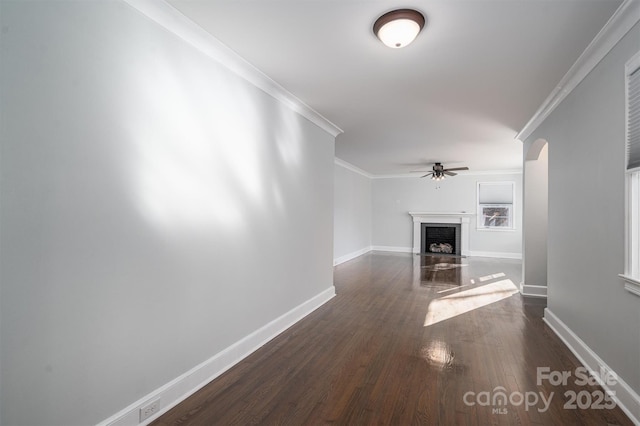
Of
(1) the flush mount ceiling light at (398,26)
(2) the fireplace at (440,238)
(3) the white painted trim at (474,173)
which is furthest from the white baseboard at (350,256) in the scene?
(1) the flush mount ceiling light at (398,26)

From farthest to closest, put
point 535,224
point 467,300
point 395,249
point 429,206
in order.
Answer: point 395,249
point 429,206
point 535,224
point 467,300

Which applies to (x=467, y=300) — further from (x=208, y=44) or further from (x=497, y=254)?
(x=497, y=254)

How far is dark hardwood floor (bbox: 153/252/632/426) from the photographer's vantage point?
194cm

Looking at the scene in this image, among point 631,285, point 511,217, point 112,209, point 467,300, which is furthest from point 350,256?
point 112,209

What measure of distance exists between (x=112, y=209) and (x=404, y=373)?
235 cm

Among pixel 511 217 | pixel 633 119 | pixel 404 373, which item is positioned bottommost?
pixel 404 373

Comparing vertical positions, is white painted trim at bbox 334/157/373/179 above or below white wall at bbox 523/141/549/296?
above

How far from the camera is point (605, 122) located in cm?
227

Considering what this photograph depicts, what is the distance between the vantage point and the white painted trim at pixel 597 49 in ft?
6.11

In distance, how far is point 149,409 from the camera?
186 cm

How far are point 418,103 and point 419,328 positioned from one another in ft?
8.35

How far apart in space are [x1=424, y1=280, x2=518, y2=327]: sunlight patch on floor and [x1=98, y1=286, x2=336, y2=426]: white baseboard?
173 cm

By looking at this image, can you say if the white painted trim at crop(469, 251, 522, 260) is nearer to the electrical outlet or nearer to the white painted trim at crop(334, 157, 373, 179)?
the white painted trim at crop(334, 157, 373, 179)

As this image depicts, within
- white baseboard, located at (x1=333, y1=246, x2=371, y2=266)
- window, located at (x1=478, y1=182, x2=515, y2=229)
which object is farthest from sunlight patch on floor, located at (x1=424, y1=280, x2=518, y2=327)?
window, located at (x1=478, y1=182, x2=515, y2=229)
